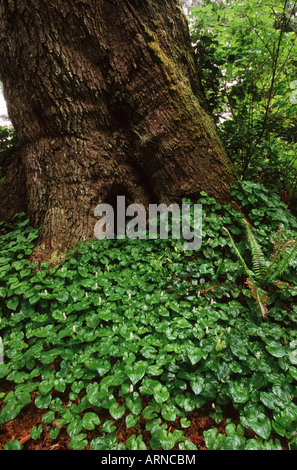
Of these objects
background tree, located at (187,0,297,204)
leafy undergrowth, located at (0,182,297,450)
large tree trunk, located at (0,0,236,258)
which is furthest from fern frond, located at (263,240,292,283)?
background tree, located at (187,0,297,204)

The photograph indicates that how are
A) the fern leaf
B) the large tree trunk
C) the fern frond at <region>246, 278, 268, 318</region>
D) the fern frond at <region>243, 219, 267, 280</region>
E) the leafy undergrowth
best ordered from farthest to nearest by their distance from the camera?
the large tree trunk, the fern frond at <region>243, 219, 267, 280</region>, the fern leaf, the fern frond at <region>246, 278, 268, 318</region>, the leafy undergrowth

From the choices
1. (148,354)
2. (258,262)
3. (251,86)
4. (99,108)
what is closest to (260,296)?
(258,262)

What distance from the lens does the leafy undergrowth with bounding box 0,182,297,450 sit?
53.4 inches

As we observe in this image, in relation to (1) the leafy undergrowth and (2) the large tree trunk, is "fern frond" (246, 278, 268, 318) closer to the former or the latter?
(1) the leafy undergrowth

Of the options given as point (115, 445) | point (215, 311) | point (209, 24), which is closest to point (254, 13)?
point (209, 24)

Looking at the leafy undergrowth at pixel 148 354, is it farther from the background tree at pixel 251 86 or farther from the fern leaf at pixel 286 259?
the background tree at pixel 251 86

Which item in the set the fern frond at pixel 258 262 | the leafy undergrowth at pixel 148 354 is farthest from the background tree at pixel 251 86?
the fern frond at pixel 258 262

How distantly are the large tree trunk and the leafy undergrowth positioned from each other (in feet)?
2.36

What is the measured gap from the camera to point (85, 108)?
8.84ft

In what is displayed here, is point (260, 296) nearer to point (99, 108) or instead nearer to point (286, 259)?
point (286, 259)

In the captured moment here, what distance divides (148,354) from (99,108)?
2765mm

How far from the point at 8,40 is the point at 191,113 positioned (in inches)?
92.6

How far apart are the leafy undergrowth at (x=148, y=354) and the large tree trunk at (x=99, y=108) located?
0.72 metres

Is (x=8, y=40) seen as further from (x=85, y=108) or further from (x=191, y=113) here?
(x=191, y=113)
